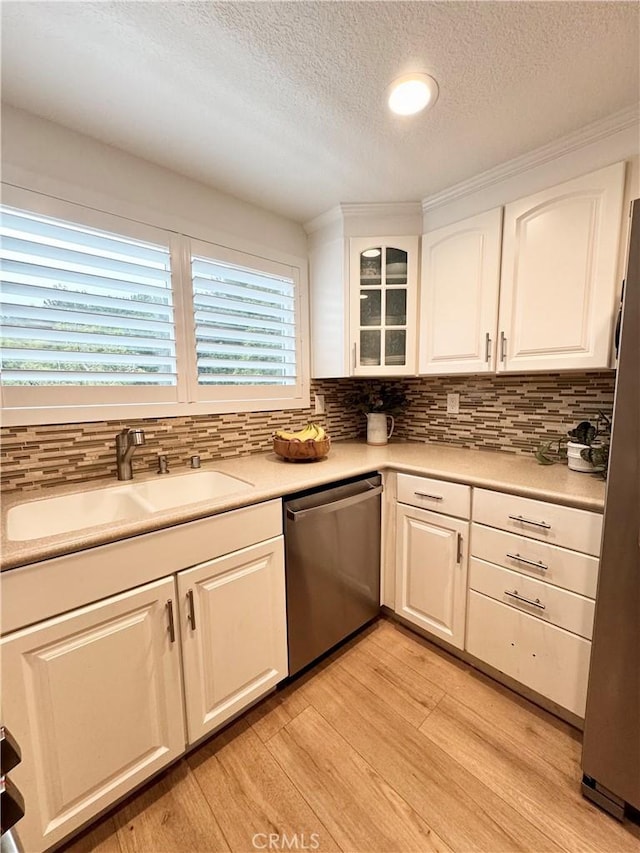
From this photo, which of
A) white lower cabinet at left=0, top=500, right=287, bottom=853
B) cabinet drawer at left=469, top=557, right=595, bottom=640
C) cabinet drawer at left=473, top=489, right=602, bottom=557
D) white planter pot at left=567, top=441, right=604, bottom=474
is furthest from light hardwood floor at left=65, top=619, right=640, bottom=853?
white planter pot at left=567, top=441, right=604, bottom=474

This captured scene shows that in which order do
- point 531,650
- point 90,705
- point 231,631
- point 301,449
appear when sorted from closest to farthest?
point 90,705, point 231,631, point 531,650, point 301,449

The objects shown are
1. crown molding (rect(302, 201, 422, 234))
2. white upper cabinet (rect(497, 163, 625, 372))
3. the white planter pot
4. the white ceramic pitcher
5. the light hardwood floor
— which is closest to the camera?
the light hardwood floor

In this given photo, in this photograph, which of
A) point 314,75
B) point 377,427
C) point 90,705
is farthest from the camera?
point 377,427

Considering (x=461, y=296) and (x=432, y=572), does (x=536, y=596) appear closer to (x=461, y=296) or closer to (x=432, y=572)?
(x=432, y=572)

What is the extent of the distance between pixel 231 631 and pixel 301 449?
0.81 metres

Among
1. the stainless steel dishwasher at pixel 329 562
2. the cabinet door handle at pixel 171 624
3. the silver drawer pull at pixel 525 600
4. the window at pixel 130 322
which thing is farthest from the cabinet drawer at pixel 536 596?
the window at pixel 130 322

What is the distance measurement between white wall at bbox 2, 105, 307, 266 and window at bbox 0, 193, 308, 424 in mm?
68

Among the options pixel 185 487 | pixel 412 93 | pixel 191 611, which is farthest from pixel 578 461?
pixel 185 487

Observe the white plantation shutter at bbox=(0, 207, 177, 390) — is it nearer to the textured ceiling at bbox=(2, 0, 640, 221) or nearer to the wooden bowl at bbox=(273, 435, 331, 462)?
the textured ceiling at bbox=(2, 0, 640, 221)

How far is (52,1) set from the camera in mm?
881

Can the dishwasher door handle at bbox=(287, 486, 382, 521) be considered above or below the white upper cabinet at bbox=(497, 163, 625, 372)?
below

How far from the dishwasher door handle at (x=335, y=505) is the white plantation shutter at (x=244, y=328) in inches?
30.9

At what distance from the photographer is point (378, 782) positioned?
116cm

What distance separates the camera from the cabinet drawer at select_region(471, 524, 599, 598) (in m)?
1.24
